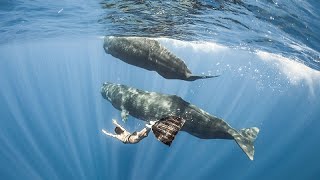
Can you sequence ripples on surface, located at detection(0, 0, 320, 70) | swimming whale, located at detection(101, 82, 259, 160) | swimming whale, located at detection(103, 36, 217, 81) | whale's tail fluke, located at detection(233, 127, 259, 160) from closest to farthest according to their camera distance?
swimming whale, located at detection(103, 36, 217, 81)
whale's tail fluke, located at detection(233, 127, 259, 160)
swimming whale, located at detection(101, 82, 259, 160)
ripples on surface, located at detection(0, 0, 320, 70)

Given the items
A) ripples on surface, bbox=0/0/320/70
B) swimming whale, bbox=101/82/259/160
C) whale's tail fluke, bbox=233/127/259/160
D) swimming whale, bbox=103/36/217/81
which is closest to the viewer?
swimming whale, bbox=103/36/217/81

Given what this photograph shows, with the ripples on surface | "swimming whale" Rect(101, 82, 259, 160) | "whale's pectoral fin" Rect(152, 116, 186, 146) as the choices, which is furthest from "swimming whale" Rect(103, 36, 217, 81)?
the ripples on surface

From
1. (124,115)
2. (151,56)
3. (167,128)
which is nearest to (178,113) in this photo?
(124,115)

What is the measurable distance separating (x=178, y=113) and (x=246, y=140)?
2468mm

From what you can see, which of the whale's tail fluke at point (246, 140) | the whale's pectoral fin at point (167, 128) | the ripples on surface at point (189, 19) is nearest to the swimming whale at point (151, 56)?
the whale's tail fluke at point (246, 140)

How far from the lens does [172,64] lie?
8.94 m

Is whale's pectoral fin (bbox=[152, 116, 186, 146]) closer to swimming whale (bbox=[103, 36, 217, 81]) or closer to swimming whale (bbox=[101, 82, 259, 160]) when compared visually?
swimming whale (bbox=[103, 36, 217, 81])

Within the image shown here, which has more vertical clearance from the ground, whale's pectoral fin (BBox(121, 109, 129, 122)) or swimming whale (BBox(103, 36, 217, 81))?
swimming whale (BBox(103, 36, 217, 81))

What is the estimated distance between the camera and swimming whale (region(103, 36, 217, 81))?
29.3ft

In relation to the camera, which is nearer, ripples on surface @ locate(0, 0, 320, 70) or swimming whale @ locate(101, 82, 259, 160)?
swimming whale @ locate(101, 82, 259, 160)

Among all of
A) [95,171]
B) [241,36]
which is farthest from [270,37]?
[95,171]

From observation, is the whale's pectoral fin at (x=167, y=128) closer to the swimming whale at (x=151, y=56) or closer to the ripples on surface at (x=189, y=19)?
the swimming whale at (x=151, y=56)

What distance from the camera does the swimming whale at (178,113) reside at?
9.91m

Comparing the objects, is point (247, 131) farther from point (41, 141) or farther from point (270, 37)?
point (41, 141)
